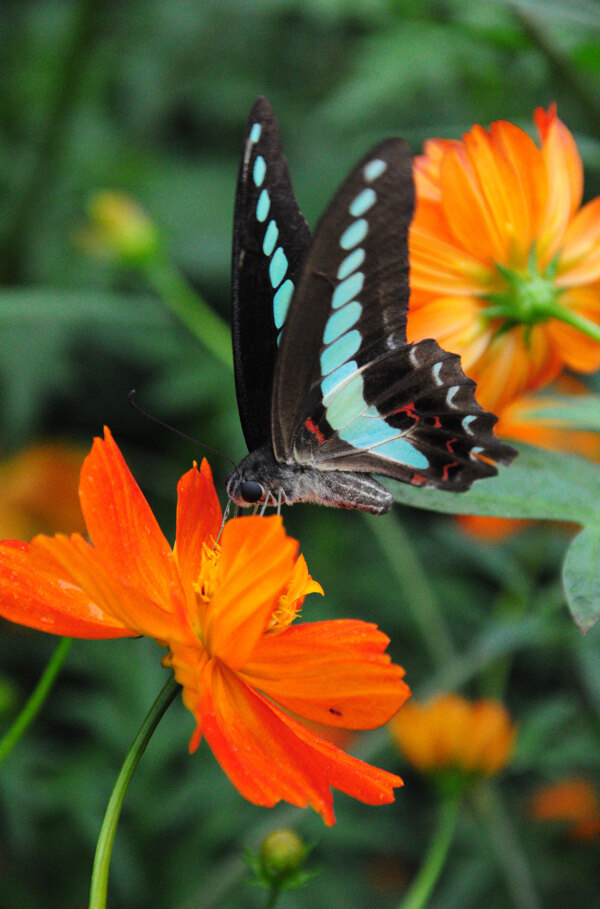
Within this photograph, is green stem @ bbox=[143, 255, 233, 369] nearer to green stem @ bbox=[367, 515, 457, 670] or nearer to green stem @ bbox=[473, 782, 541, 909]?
green stem @ bbox=[367, 515, 457, 670]

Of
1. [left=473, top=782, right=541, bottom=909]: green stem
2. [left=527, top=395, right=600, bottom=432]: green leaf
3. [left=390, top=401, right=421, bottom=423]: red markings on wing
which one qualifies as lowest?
[left=473, top=782, right=541, bottom=909]: green stem

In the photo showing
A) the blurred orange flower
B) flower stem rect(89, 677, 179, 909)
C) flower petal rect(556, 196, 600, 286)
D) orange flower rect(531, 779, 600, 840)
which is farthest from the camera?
the blurred orange flower

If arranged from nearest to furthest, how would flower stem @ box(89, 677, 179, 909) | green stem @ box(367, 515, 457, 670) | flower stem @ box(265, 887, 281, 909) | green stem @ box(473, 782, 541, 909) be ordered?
1. flower stem @ box(89, 677, 179, 909)
2. flower stem @ box(265, 887, 281, 909)
3. green stem @ box(473, 782, 541, 909)
4. green stem @ box(367, 515, 457, 670)

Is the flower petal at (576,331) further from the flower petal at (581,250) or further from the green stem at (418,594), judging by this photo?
the green stem at (418,594)

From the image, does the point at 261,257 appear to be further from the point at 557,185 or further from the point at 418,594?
the point at 418,594

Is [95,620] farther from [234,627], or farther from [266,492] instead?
[266,492]

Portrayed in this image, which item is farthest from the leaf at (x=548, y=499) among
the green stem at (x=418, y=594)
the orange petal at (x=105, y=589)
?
the green stem at (x=418, y=594)

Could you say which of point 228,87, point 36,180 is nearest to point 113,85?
point 228,87

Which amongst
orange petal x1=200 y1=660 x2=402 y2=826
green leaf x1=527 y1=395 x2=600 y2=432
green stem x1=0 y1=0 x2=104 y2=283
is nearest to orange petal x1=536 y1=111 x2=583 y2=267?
green leaf x1=527 y1=395 x2=600 y2=432
